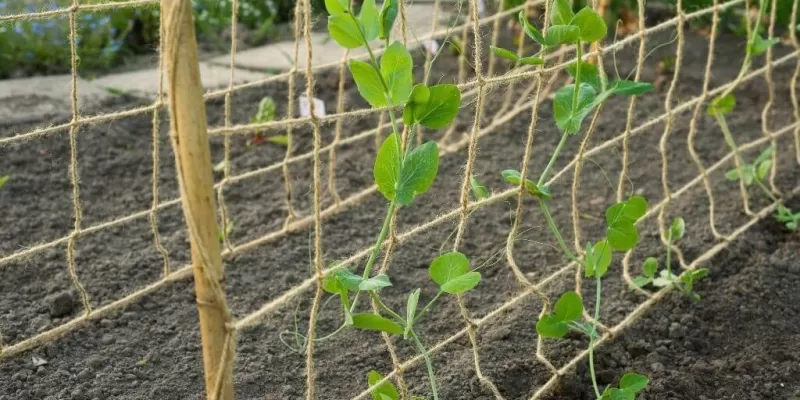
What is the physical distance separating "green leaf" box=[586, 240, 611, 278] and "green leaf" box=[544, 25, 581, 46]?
369 mm

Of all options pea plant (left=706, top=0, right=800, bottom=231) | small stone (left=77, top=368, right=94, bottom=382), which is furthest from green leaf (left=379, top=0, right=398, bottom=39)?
pea plant (left=706, top=0, right=800, bottom=231)

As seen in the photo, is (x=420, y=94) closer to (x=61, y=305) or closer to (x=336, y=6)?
(x=336, y=6)

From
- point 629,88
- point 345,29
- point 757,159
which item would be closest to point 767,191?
point 757,159

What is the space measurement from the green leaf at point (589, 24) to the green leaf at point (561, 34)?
0.06ft

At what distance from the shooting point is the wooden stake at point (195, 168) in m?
1.01

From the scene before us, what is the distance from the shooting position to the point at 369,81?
124cm

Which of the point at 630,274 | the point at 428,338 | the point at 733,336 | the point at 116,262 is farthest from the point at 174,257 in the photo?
the point at 733,336

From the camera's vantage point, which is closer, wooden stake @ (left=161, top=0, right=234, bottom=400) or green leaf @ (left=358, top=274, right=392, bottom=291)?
wooden stake @ (left=161, top=0, right=234, bottom=400)

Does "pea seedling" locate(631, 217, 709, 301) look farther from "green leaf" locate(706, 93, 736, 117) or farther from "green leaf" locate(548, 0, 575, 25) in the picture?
"green leaf" locate(548, 0, 575, 25)

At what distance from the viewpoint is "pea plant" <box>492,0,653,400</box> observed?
4.50 feet

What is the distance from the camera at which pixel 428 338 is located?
6.16 feet

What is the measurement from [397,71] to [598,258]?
54cm

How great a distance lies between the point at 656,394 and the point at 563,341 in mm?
213

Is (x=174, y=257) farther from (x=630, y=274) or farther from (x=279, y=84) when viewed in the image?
(x=279, y=84)
